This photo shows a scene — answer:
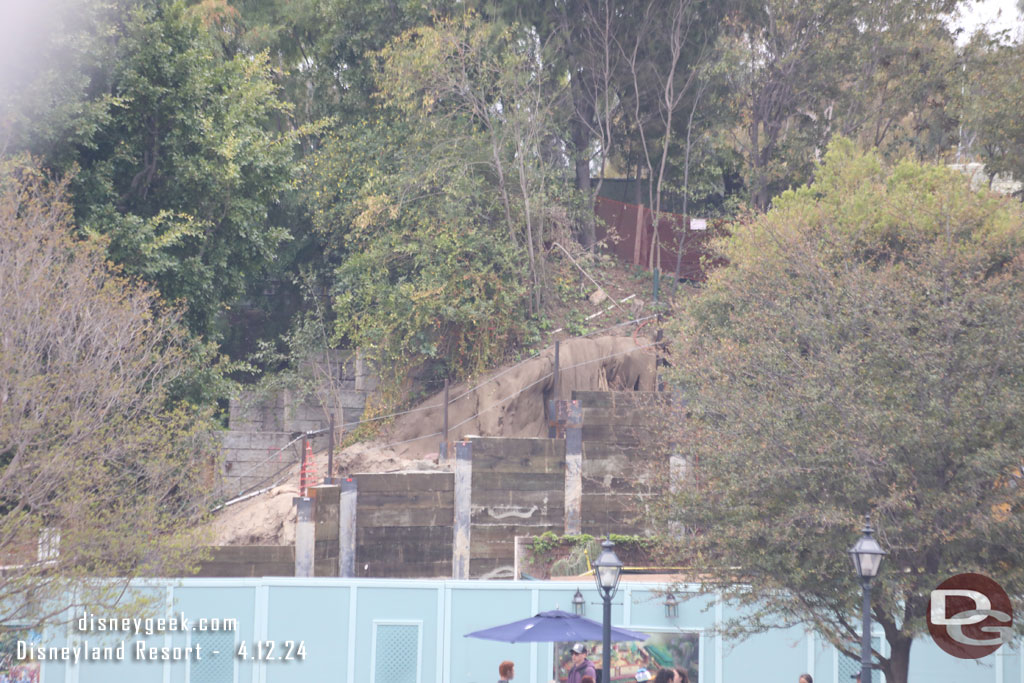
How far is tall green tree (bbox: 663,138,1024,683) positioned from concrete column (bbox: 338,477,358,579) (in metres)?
6.81

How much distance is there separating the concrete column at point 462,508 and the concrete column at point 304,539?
2.73 metres

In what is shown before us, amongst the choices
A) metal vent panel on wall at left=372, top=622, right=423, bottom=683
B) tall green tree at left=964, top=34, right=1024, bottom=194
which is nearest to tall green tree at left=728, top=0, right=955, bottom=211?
tall green tree at left=964, top=34, right=1024, bottom=194

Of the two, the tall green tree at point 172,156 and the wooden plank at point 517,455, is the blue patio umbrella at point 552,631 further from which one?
the tall green tree at point 172,156

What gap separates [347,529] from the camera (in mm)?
16812

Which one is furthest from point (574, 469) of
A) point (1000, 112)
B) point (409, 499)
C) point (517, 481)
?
point (1000, 112)

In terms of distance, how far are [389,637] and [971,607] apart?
7.31 m

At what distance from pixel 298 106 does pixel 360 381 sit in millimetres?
8580

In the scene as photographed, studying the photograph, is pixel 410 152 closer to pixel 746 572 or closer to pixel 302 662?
pixel 302 662

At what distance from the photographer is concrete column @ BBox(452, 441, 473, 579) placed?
1734 centimetres

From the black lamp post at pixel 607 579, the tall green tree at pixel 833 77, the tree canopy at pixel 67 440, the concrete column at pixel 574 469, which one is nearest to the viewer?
the black lamp post at pixel 607 579

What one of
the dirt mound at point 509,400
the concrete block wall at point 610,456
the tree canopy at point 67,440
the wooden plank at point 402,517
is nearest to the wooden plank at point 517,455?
the concrete block wall at point 610,456

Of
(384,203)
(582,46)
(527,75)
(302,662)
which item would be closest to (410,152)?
(384,203)

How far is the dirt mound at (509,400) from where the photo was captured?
2025cm

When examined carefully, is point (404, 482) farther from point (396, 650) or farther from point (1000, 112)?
point (1000, 112)
